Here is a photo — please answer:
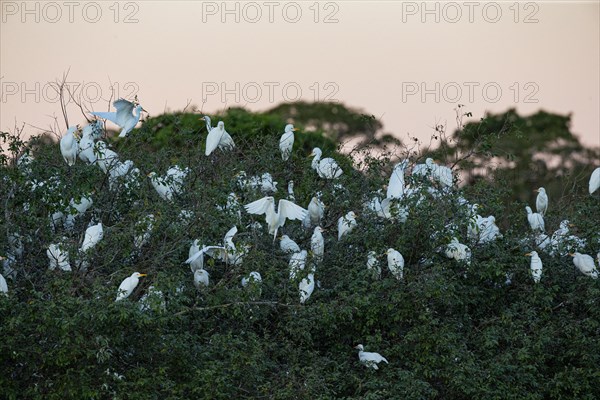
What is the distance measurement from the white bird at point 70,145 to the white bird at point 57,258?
0.75m

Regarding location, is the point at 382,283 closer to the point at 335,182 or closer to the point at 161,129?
the point at 335,182

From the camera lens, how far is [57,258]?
490 cm

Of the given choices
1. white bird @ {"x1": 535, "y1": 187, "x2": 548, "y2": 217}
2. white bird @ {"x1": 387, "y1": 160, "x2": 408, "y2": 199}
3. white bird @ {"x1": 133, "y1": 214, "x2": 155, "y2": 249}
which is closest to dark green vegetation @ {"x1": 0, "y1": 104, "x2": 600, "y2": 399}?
white bird @ {"x1": 133, "y1": 214, "x2": 155, "y2": 249}

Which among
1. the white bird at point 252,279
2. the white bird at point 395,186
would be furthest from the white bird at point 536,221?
the white bird at point 252,279

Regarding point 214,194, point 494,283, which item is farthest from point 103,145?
point 494,283

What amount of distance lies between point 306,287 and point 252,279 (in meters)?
0.39

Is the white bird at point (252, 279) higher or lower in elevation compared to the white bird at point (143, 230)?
lower

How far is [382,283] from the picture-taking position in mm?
5355

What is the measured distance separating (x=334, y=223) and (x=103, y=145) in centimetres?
142

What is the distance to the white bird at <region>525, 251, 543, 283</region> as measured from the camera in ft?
18.6

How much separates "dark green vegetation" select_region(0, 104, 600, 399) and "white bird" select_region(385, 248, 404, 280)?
43mm

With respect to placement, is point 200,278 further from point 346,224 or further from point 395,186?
point 395,186

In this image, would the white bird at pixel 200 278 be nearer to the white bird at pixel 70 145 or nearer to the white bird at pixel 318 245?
the white bird at pixel 318 245

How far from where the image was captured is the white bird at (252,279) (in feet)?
16.3
